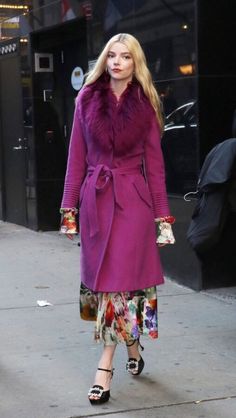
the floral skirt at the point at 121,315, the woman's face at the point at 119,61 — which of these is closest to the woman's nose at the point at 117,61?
the woman's face at the point at 119,61

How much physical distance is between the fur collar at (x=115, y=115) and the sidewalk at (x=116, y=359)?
1374 mm

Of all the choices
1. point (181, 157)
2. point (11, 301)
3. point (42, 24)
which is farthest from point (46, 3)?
point (11, 301)

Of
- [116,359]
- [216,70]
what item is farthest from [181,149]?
[116,359]

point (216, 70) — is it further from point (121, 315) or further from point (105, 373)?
point (105, 373)

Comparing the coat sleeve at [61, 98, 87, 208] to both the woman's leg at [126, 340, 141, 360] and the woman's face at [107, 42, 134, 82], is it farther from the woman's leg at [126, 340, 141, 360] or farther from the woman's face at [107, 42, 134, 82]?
the woman's leg at [126, 340, 141, 360]

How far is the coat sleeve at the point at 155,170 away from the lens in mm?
3922

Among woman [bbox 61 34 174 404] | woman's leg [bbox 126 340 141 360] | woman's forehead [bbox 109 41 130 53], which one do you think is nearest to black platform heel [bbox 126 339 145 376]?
woman's leg [bbox 126 340 141 360]

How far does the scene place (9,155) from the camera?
10.7 meters

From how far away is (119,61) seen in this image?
12.5 ft

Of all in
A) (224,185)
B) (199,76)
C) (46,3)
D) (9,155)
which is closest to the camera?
(224,185)

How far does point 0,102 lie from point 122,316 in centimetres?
765

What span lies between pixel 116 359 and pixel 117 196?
1.29 metres

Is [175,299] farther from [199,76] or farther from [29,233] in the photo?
[29,233]

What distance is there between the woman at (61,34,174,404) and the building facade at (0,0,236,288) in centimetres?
223
